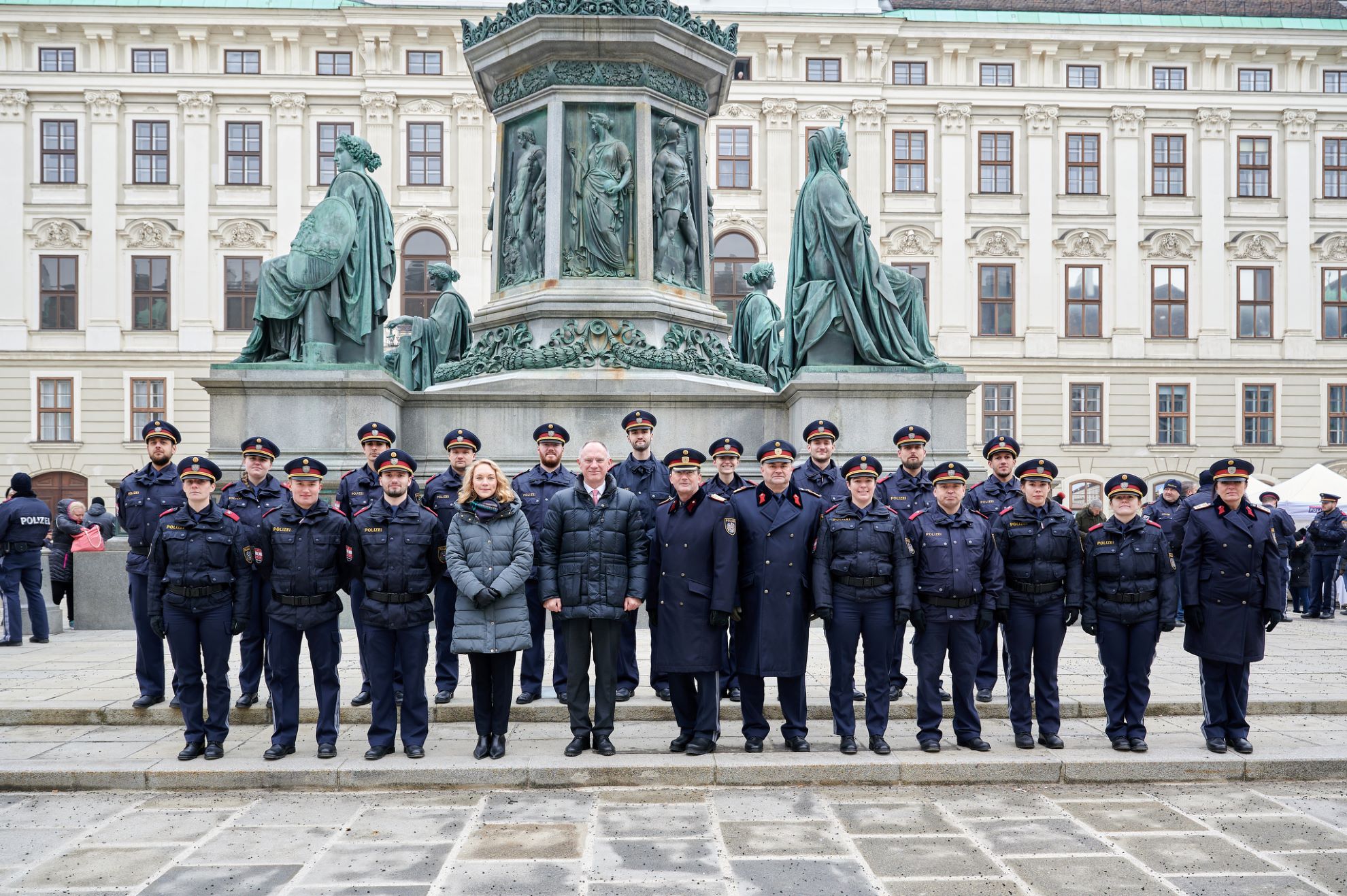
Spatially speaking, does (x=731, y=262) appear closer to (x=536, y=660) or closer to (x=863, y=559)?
(x=536, y=660)

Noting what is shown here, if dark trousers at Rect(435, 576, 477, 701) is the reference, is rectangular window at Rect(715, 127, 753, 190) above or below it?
above

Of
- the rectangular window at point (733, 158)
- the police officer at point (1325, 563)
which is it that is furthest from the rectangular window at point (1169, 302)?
the police officer at point (1325, 563)

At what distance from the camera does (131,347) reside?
41250 mm

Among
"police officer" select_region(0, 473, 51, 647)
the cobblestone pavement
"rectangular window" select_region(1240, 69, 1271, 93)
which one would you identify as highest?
"rectangular window" select_region(1240, 69, 1271, 93)

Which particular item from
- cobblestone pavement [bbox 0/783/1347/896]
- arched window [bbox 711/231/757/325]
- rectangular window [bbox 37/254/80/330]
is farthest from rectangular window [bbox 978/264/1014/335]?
cobblestone pavement [bbox 0/783/1347/896]

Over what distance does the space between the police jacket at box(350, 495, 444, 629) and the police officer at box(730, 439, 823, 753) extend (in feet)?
6.30

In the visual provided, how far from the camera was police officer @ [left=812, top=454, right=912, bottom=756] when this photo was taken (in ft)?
24.8

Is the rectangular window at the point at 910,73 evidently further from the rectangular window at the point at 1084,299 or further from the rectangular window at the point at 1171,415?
the rectangular window at the point at 1171,415

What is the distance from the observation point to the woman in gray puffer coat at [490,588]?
23.8 feet

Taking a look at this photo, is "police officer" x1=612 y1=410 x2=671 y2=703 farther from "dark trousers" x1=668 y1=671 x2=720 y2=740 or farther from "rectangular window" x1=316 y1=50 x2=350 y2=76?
"rectangular window" x1=316 y1=50 x2=350 y2=76

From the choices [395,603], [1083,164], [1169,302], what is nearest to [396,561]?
[395,603]

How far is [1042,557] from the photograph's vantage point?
308 inches

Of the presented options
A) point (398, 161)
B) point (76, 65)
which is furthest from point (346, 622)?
point (76, 65)

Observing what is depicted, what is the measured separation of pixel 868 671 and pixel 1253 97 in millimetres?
41996
